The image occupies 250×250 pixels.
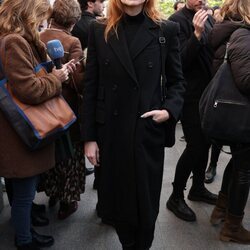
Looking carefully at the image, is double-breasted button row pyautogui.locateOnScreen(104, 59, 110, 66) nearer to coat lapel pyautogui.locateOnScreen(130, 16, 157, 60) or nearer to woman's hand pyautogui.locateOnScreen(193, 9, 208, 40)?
coat lapel pyautogui.locateOnScreen(130, 16, 157, 60)

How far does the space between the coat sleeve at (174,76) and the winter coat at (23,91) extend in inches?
26.4

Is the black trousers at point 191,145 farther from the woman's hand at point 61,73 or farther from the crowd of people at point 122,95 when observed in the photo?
the woman's hand at point 61,73

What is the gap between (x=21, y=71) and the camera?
1.97m

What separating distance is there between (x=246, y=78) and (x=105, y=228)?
1.54 metres

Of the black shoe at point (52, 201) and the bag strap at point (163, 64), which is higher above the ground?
the bag strap at point (163, 64)

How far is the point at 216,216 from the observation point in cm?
292

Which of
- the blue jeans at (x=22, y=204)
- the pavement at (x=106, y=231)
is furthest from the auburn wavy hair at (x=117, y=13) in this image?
the pavement at (x=106, y=231)

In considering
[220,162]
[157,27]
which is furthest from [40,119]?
[220,162]

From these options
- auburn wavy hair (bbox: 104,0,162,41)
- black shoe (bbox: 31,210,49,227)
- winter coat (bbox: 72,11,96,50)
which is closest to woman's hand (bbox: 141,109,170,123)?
auburn wavy hair (bbox: 104,0,162,41)

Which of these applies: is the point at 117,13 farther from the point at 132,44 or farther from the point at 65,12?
the point at 65,12

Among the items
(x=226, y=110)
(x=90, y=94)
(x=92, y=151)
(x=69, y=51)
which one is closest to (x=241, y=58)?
(x=226, y=110)

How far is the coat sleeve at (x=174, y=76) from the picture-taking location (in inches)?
74.9

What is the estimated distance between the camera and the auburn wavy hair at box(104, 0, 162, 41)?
1869mm

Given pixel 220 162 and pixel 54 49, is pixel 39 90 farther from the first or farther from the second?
pixel 220 162
